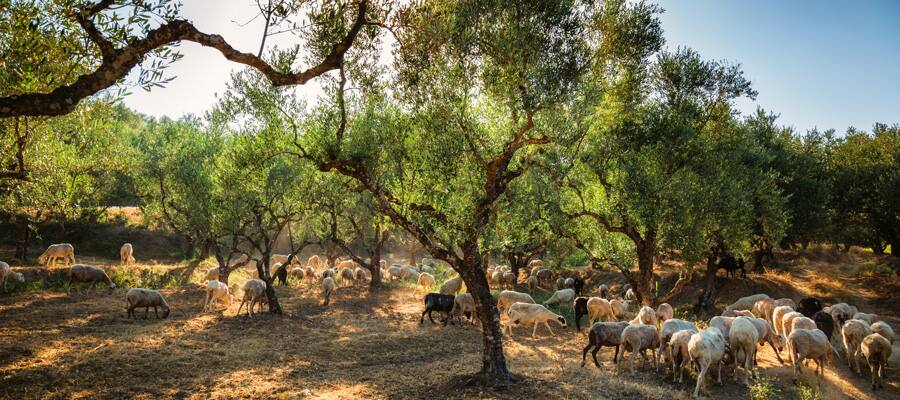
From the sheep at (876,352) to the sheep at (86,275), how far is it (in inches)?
1349

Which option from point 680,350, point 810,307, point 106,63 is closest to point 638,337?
point 680,350

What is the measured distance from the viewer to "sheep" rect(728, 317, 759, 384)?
51.2 feet

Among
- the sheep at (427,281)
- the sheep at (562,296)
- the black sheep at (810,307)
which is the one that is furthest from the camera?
the sheep at (427,281)

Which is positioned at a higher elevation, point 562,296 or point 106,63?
point 106,63

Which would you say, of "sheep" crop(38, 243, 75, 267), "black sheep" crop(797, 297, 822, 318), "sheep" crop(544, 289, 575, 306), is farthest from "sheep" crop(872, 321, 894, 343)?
"sheep" crop(38, 243, 75, 267)

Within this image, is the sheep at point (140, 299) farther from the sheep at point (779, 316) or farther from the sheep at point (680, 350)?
the sheep at point (779, 316)

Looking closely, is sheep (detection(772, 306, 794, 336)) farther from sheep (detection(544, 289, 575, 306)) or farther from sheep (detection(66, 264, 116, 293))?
sheep (detection(66, 264, 116, 293))

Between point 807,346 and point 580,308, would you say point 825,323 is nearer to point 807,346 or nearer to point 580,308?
point 807,346

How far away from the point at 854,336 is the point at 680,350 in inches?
311

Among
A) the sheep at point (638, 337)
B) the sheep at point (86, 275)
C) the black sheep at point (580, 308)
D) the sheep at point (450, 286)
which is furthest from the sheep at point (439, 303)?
the sheep at point (86, 275)

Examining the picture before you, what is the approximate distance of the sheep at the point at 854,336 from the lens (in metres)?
17.3

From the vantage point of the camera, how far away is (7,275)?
2397cm

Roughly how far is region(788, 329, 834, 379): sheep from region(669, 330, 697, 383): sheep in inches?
158

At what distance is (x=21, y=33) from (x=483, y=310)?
11337 millimetres
